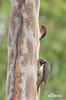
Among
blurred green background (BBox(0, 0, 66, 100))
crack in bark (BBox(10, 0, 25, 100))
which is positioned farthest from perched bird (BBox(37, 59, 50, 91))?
blurred green background (BBox(0, 0, 66, 100))

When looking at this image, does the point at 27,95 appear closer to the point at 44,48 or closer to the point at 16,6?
the point at 16,6

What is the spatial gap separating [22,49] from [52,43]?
5.07 metres

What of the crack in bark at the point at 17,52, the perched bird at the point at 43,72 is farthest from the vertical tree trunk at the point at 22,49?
the perched bird at the point at 43,72

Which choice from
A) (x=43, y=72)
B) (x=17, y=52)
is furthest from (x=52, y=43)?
(x=17, y=52)

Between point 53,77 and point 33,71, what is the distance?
553 centimetres

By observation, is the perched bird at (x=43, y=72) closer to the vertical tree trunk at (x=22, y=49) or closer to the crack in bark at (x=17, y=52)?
the vertical tree trunk at (x=22, y=49)

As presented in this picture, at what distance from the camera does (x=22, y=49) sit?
14.8 feet

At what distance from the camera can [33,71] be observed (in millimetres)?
4625

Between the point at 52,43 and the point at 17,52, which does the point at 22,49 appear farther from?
the point at 52,43

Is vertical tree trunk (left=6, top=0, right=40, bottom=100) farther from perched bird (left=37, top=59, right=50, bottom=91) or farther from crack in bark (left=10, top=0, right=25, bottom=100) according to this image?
perched bird (left=37, top=59, right=50, bottom=91)

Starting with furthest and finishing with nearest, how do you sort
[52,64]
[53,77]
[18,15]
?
[53,77] → [52,64] → [18,15]

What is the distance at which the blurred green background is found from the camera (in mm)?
9343

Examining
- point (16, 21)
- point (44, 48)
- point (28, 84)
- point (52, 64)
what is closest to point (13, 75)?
point (28, 84)

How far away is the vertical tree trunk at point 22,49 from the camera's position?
14.8 feet
